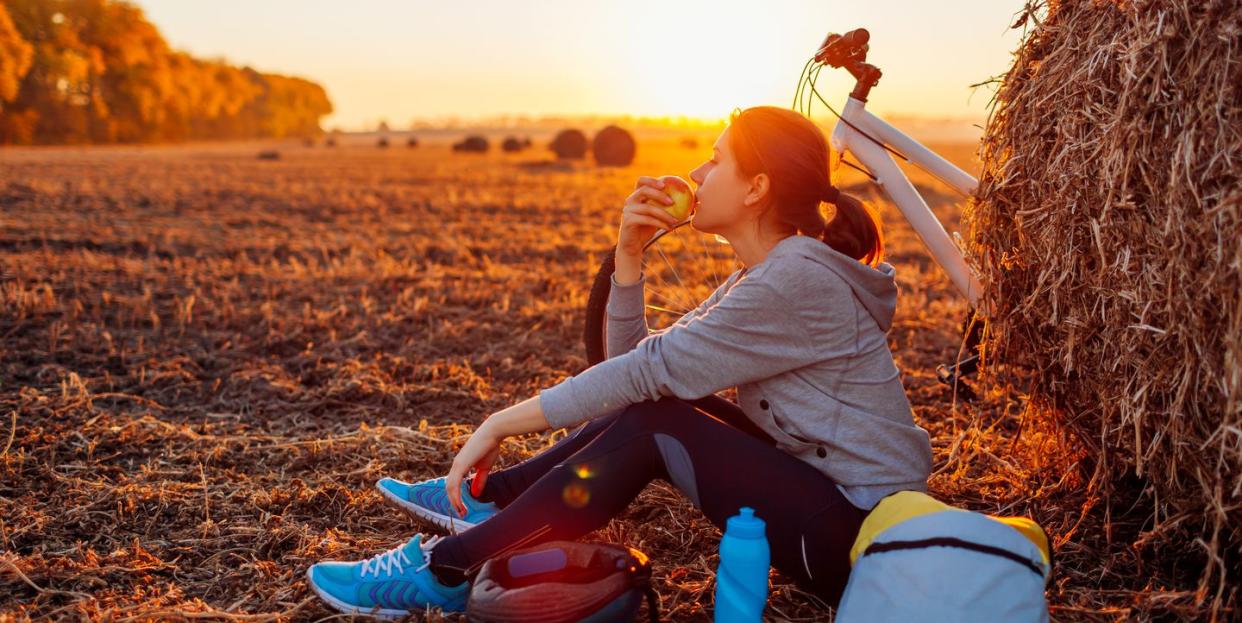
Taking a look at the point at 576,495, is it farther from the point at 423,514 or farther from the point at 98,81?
the point at 98,81

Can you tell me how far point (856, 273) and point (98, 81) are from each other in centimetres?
5798

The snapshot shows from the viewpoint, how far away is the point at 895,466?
2479 millimetres

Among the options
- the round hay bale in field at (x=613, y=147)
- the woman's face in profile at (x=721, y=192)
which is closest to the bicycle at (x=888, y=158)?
the woman's face in profile at (x=721, y=192)

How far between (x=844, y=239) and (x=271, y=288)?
19.3 feet

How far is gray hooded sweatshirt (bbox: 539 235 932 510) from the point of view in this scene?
7.93 feet

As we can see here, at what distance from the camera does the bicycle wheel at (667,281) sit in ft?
11.8

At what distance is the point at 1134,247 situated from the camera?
2498 mm

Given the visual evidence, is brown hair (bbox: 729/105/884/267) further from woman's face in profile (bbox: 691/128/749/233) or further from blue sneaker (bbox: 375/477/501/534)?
blue sneaker (bbox: 375/477/501/534)

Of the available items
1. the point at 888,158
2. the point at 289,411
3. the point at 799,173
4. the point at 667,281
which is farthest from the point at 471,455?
the point at 667,281

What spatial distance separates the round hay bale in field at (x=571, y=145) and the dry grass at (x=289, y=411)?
712 inches

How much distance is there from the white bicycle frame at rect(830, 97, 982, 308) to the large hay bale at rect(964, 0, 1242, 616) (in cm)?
15

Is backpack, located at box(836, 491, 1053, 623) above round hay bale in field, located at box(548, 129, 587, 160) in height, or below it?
below

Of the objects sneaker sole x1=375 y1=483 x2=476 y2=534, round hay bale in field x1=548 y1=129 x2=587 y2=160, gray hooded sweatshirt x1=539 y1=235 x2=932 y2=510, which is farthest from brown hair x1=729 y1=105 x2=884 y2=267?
round hay bale in field x1=548 y1=129 x2=587 y2=160

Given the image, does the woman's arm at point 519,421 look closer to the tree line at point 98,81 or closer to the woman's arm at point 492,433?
the woman's arm at point 492,433
